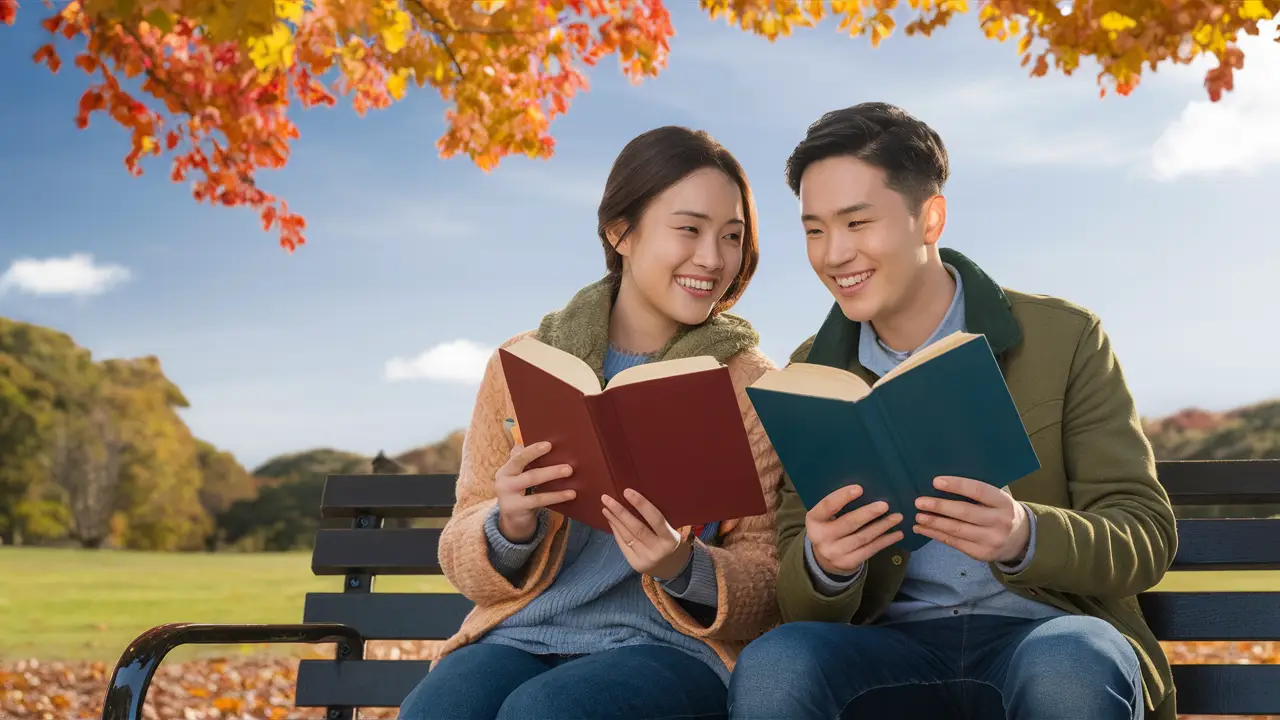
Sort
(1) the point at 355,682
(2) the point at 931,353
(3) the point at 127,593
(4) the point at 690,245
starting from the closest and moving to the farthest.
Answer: (2) the point at 931,353, (4) the point at 690,245, (1) the point at 355,682, (3) the point at 127,593

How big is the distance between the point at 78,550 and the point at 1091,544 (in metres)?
10.5

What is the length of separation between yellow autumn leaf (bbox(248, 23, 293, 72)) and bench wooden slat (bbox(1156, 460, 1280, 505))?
4386 mm

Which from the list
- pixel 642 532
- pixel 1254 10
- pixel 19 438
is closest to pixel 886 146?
pixel 642 532

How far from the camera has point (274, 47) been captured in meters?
5.34

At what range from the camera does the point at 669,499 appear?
80.1 inches

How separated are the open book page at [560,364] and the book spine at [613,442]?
3 centimetres

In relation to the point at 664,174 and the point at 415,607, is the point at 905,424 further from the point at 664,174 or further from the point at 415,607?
the point at 415,607

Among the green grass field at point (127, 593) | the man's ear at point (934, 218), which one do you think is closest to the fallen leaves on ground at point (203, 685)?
the green grass field at point (127, 593)

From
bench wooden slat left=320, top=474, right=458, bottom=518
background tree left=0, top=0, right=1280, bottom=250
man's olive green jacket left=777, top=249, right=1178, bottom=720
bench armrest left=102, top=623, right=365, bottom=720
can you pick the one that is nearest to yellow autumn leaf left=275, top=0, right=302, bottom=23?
background tree left=0, top=0, right=1280, bottom=250

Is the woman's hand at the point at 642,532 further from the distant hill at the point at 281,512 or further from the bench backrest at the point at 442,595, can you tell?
the distant hill at the point at 281,512

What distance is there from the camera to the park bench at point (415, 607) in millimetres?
2547

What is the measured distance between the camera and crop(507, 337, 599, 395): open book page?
1913 millimetres

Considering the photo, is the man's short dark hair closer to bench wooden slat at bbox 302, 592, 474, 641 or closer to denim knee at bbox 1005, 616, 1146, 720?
denim knee at bbox 1005, 616, 1146, 720

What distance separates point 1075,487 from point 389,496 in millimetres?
1883
